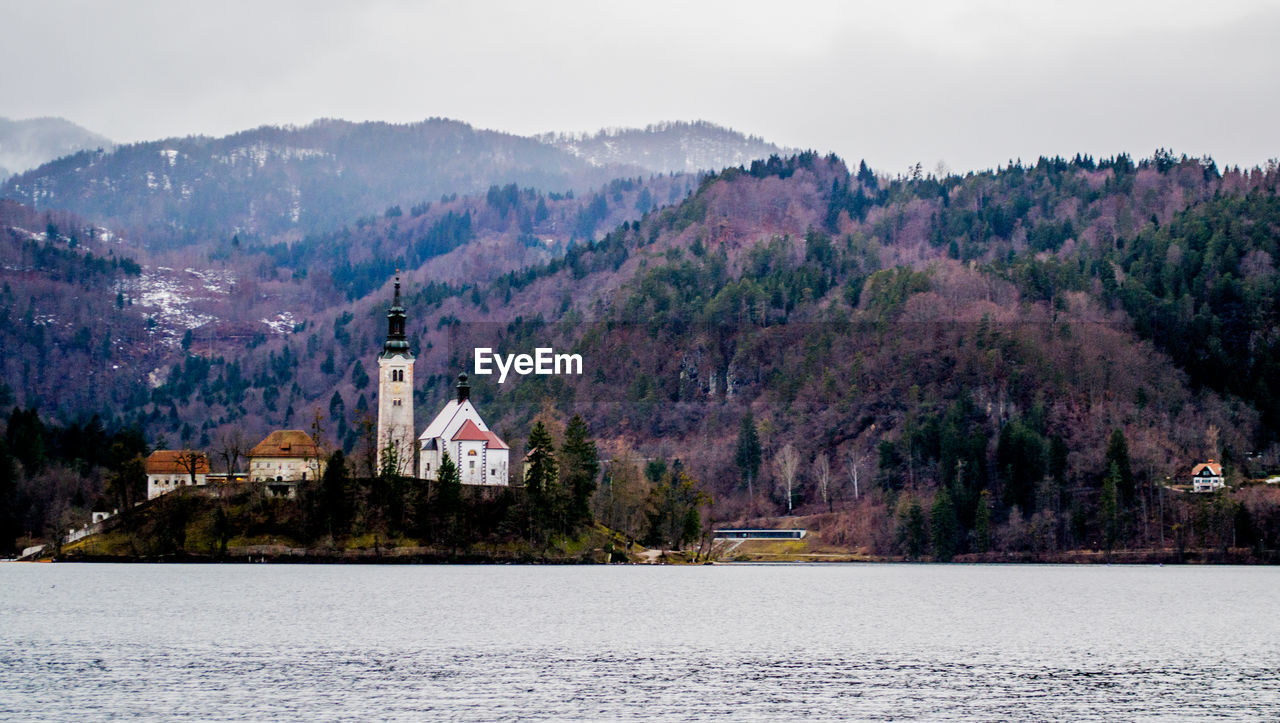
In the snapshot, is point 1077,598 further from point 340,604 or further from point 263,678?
point 263,678

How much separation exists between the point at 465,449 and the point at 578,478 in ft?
44.5

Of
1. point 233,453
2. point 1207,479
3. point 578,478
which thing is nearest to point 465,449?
point 578,478

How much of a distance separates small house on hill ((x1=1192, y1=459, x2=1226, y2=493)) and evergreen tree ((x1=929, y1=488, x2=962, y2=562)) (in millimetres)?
28843

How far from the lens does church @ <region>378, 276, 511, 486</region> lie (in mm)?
155625

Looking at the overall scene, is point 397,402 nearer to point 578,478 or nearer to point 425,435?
point 425,435

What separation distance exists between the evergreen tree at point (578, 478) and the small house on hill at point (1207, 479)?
246ft

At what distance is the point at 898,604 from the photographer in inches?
4144

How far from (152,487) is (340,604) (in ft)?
229

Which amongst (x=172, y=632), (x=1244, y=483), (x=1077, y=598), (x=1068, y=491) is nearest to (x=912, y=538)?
(x=1068, y=491)

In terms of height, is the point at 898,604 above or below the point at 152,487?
below

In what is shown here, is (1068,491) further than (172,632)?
Yes

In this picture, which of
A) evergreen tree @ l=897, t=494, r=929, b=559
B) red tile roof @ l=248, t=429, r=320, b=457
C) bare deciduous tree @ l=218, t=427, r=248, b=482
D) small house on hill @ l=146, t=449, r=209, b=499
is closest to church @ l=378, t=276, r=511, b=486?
red tile roof @ l=248, t=429, r=320, b=457

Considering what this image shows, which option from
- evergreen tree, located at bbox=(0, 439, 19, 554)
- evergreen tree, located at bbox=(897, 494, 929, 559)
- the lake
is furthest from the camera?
evergreen tree, located at bbox=(897, 494, 929, 559)

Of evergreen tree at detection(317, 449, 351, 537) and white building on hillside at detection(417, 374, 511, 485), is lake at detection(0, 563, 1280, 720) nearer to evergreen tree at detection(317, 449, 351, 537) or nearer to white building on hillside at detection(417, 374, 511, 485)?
evergreen tree at detection(317, 449, 351, 537)
